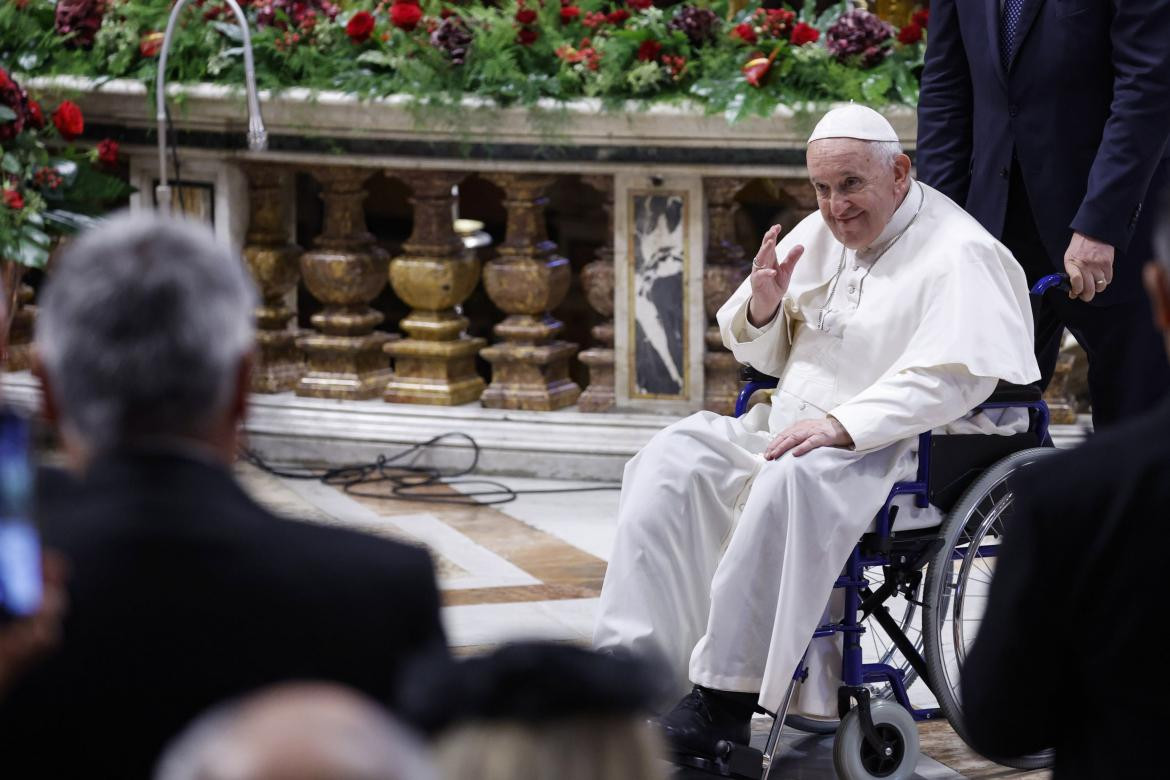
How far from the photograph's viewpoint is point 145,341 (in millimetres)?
1710

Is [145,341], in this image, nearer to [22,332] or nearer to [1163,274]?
[1163,274]

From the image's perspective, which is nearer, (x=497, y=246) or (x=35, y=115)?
(x=35, y=115)

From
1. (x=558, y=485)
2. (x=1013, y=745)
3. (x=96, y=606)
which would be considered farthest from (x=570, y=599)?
(x=96, y=606)

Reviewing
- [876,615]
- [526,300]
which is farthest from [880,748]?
[526,300]

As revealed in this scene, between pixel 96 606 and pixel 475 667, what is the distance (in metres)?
0.38

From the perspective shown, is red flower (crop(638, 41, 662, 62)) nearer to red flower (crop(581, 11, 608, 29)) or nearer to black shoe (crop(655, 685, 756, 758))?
red flower (crop(581, 11, 608, 29))

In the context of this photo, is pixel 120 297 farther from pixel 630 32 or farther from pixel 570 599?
pixel 630 32

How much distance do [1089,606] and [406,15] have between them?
4.67 metres

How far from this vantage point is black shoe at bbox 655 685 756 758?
3.73 meters

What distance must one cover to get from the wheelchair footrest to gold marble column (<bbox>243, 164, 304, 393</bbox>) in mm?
3567

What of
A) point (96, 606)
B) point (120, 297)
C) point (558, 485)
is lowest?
point (558, 485)

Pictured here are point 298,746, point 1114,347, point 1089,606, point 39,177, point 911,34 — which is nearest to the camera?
point 298,746

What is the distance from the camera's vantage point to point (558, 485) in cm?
652

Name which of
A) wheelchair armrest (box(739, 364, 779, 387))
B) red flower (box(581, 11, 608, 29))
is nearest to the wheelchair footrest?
wheelchair armrest (box(739, 364, 779, 387))
